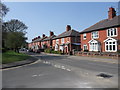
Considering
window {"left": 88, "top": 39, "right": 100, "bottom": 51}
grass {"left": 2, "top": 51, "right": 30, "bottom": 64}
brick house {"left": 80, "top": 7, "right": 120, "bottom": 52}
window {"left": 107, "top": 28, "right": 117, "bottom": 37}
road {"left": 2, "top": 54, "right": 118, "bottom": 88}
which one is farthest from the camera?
window {"left": 88, "top": 39, "right": 100, "bottom": 51}

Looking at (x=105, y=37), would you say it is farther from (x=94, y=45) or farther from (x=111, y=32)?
(x=94, y=45)

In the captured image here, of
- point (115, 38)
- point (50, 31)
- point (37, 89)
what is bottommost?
point (37, 89)

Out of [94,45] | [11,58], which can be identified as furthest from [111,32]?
[11,58]

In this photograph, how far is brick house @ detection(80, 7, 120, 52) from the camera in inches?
970

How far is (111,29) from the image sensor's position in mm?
25703

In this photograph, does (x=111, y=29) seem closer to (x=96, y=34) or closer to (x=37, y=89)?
(x=96, y=34)

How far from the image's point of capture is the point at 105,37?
26922 mm

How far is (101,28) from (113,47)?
514cm

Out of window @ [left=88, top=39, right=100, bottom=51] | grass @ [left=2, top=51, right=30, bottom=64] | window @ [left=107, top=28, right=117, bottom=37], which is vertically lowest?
grass @ [left=2, top=51, right=30, bottom=64]

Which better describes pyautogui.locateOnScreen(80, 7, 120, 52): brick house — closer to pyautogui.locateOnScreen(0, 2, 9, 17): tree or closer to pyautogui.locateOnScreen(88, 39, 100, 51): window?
pyautogui.locateOnScreen(88, 39, 100, 51): window

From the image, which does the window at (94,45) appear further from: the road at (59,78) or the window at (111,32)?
the road at (59,78)

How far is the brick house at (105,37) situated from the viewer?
80.8 ft

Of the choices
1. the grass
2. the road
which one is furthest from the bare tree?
the road

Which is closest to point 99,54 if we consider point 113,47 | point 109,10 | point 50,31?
point 113,47
